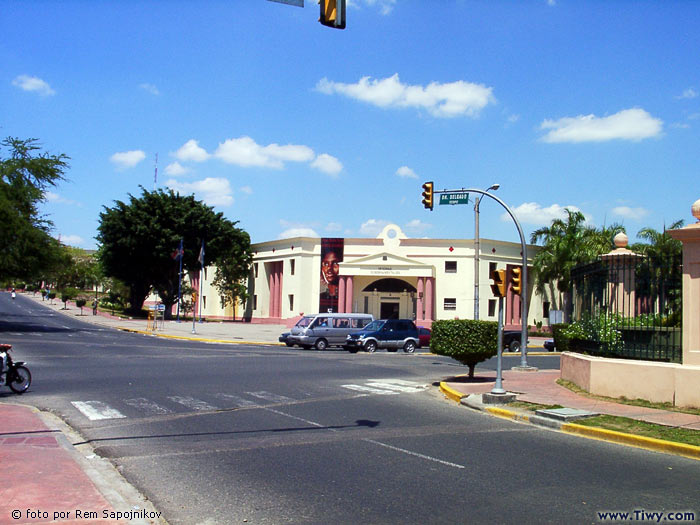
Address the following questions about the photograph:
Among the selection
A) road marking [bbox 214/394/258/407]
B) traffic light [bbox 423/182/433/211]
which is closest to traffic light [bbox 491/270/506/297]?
road marking [bbox 214/394/258/407]

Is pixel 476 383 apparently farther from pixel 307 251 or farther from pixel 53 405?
pixel 307 251

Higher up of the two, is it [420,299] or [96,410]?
[420,299]

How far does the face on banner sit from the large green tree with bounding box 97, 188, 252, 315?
10.8m

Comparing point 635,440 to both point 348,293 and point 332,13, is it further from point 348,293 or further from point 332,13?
point 348,293

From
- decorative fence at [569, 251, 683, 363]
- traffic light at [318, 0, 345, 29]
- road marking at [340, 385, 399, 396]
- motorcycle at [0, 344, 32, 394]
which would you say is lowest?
road marking at [340, 385, 399, 396]

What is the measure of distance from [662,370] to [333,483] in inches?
334

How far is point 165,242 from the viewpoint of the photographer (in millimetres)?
61750

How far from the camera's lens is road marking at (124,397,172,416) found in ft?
39.1

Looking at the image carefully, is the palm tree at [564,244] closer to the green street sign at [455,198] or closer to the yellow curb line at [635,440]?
the green street sign at [455,198]

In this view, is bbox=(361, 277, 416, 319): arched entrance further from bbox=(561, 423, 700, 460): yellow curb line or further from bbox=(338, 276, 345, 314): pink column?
bbox=(561, 423, 700, 460): yellow curb line

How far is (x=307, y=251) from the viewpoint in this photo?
62.2 metres

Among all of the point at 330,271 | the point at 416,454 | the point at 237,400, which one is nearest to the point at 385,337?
the point at 237,400

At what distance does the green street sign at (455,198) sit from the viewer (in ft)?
77.4

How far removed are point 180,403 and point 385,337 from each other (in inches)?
830
